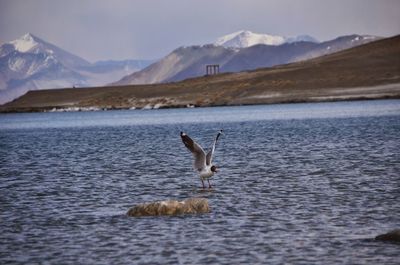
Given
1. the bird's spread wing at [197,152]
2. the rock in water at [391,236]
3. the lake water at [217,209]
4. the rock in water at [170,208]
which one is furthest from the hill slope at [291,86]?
the rock in water at [391,236]

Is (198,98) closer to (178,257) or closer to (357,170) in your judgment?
(357,170)

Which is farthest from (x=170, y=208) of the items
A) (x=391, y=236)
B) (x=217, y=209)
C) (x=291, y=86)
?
(x=291, y=86)

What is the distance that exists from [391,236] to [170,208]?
6.24m

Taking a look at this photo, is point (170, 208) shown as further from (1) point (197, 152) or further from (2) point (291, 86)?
(2) point (291, 86)

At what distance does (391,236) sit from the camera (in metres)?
17.0

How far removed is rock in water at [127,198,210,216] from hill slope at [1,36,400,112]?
11085 cm

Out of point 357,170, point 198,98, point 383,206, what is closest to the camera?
point 383,206

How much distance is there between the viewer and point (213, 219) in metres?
20.6

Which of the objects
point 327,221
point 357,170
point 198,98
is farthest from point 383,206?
point 198,98

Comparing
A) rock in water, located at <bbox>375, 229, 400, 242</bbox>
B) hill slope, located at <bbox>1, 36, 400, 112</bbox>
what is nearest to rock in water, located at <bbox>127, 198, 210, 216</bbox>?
rock in water, located at <bbox>375, 229, 400, 242</bbox>

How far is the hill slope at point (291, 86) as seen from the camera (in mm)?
142375

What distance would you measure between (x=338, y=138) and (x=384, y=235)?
35.0 metres

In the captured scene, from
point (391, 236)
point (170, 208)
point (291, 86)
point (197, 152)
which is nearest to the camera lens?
point (391, 236)

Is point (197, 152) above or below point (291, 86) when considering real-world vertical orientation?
below
